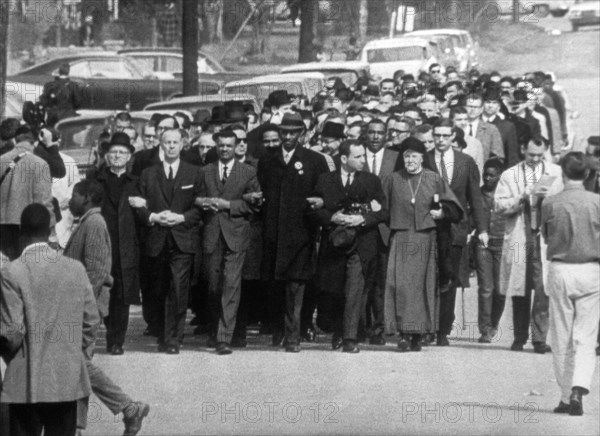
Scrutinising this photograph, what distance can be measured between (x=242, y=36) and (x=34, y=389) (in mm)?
46499

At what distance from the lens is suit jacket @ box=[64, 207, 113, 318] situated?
460 inches

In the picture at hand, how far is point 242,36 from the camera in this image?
55500mm

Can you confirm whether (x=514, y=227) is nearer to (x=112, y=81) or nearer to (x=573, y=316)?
(x=573, y=316)

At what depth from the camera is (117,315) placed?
1508 cm

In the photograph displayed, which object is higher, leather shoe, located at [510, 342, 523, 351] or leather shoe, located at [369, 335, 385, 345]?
leather shoe, located at [510, 342, 523, 351]

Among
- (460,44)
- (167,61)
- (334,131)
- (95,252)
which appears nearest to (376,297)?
(334,131)

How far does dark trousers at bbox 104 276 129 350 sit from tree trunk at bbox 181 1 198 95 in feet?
53.2

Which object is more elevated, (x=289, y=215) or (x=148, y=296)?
(x=289, y=215)

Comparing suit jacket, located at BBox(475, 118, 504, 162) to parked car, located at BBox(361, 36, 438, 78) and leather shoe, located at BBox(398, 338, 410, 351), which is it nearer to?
leather shoe, located at BBox(398, 338, 410, 351)

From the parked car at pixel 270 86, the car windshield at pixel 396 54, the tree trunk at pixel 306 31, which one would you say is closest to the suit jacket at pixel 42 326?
the parked car at pixel 270 86

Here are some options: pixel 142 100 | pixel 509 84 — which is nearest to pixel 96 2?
pixel 142 100

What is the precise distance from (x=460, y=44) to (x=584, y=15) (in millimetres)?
14536

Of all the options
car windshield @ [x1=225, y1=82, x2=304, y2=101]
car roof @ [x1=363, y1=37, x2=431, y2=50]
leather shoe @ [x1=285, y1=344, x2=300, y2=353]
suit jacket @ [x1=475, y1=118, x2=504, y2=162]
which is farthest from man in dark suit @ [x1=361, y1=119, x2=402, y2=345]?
car roof @ [x1=363, y1=37, x2=431, y2=50]

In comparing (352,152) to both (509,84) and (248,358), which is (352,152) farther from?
(509,84)
